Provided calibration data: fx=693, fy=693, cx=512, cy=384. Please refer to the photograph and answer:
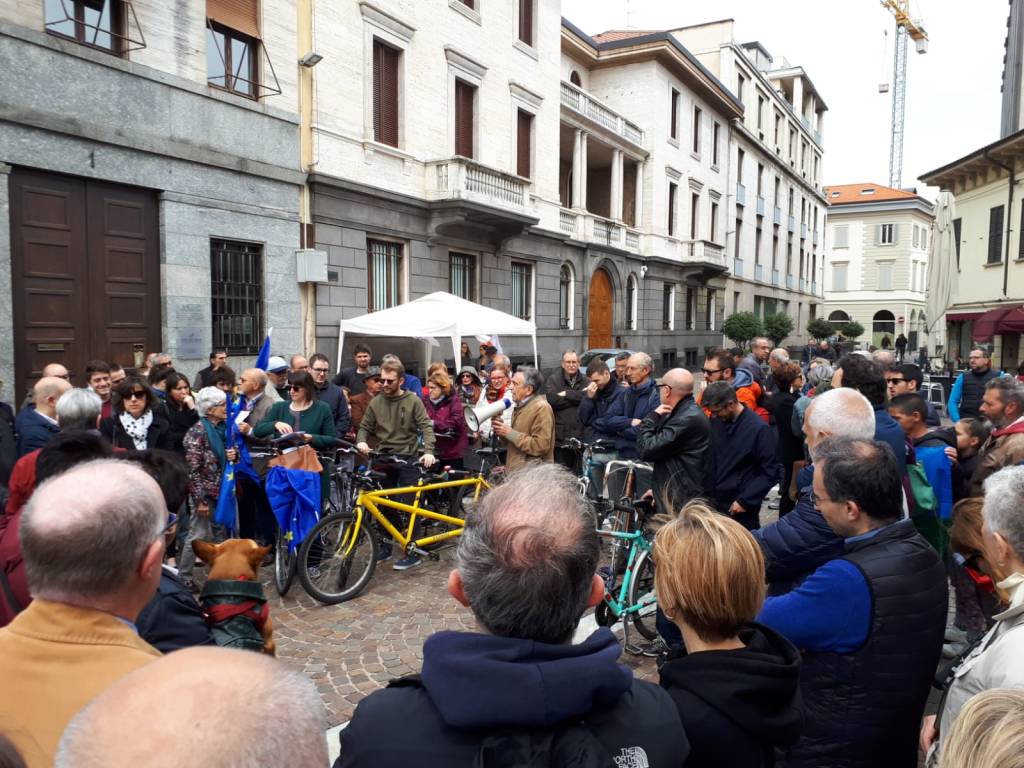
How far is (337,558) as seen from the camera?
546cm

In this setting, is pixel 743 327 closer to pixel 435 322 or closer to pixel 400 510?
pixel 435 322

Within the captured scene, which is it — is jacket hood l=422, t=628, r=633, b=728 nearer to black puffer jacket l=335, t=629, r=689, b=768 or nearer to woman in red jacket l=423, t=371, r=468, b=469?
black puffer jacket l=335, t=629, r=689, b=768

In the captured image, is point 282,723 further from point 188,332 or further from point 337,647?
point 188,332

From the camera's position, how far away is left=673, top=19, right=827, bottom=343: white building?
3453 centimetres

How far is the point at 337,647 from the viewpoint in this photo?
15.2 ft

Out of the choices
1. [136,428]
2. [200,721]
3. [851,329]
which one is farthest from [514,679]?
[851,329]

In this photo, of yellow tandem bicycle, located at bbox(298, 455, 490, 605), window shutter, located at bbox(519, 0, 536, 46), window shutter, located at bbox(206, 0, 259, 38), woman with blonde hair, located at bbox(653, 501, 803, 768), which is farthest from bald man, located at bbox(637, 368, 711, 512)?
window shutter, located at bbox(519, 0, 536, 46)

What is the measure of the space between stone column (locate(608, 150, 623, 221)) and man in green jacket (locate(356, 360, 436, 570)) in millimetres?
19889

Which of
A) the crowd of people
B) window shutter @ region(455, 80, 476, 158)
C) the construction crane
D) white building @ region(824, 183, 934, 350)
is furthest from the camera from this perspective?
the construction crane

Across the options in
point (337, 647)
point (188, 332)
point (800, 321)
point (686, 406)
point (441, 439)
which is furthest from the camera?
point (800, 321)

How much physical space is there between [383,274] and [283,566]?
1033cm

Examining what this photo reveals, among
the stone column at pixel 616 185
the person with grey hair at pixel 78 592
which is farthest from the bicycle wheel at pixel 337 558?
the stone column at pixel 616 185

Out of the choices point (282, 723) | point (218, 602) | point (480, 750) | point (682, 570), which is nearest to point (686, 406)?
point (682, 570)

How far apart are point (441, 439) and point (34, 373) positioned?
232 inches
